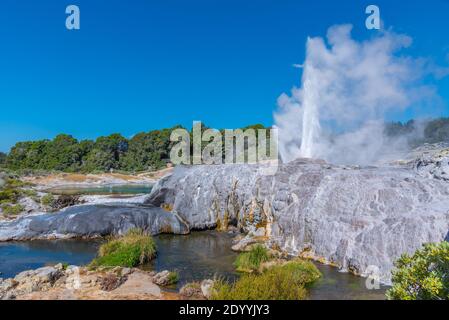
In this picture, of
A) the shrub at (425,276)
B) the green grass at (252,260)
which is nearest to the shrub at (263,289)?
the shrub at (425,276)

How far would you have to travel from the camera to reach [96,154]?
294ft

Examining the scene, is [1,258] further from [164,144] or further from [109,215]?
[164,144]

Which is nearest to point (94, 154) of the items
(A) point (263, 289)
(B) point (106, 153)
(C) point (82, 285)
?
(B) point (106, 153)

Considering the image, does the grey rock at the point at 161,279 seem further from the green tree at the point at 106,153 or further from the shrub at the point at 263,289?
the green tree at the point at 106,153

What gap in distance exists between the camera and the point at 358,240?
1416cm

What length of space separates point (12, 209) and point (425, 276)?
87.5ft

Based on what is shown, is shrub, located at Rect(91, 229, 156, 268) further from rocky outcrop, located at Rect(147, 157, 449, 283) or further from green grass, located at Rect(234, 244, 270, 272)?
rocky outcrop, located at Rect(147, 157, 449, 283)

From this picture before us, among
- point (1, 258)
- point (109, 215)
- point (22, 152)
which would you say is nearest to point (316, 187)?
point (109, 215)

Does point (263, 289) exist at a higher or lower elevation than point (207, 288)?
higher

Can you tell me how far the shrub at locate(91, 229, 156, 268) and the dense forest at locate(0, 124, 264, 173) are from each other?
7176 cm

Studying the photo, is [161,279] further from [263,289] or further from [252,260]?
[263,289]

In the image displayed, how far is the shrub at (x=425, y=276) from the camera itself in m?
7.25

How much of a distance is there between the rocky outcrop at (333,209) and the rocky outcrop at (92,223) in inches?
87.7

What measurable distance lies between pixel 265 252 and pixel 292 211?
355 centimetres
